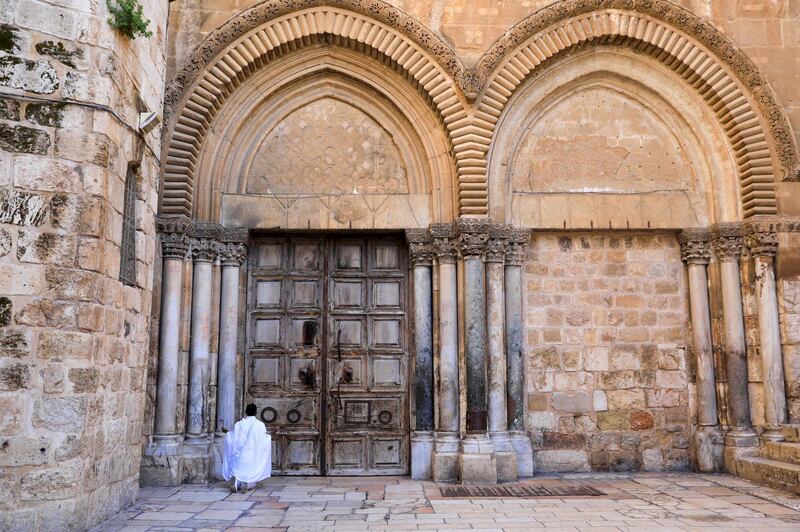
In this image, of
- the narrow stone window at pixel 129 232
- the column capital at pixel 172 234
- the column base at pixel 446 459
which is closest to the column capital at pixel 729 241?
the column base at pixel 446 459

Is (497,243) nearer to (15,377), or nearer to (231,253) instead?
(231,253)

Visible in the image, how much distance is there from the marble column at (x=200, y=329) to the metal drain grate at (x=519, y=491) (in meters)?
2.96

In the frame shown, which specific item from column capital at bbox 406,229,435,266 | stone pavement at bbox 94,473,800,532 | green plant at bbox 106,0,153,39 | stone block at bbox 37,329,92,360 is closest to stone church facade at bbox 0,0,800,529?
column capital at bbox 406,229,435,266

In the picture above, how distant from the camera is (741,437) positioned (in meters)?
8.55

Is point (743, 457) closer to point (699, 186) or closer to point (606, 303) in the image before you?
point (606, 303)

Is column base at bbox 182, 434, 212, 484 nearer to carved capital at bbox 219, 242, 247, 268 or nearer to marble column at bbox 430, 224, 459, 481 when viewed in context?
carved capital at bbox 219, 242, 247, 268

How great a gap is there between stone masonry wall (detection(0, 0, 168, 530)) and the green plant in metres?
0.08

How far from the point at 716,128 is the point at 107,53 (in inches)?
292

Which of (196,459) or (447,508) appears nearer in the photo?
A: (447,508)

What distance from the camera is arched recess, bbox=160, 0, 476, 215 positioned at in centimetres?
856

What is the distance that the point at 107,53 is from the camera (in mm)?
6047

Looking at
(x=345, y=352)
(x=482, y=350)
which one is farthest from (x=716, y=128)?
(x=345, y=352)

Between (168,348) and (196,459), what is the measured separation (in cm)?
132

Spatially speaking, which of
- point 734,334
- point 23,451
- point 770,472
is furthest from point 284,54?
point 770,472
